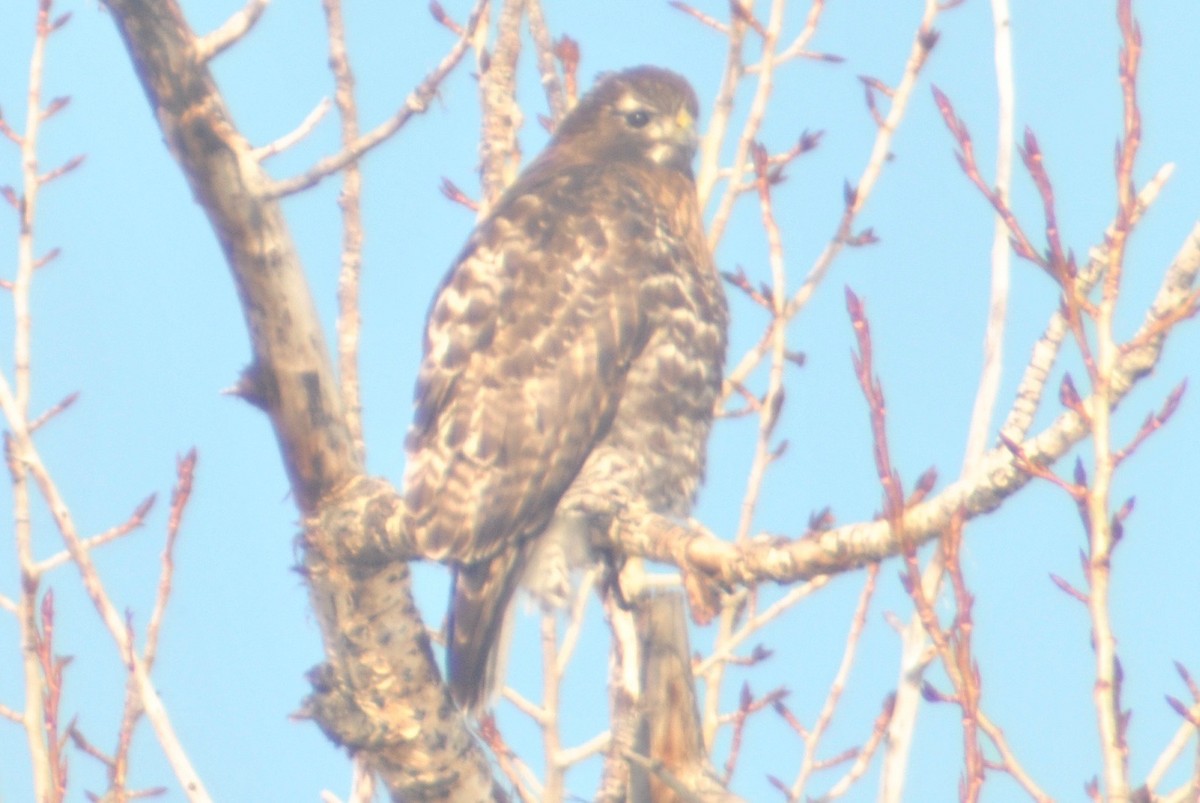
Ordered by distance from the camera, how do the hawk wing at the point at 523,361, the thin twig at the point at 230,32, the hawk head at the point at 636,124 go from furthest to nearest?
the hawk head at the point at 636,124
the hawk wing at the point at 523,361
the thin twig at the point at 230,32

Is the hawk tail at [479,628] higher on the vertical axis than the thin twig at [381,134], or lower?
lower

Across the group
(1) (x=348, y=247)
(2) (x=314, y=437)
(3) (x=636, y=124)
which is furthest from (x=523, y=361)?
(3) (x=636, y=124)

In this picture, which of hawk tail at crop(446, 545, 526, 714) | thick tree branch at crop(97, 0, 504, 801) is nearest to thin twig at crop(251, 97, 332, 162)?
thick tree branch at crop(97, 0, 504, 801)

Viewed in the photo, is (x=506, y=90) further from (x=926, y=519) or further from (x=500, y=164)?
(x=926, y=519)

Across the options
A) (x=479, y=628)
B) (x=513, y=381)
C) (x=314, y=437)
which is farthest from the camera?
(x=513, y=381)

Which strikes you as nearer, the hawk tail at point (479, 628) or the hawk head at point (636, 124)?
Answer: the hawk tail at point (479, 628)

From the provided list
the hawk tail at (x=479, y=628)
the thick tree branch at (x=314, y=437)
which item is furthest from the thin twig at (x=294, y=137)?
the hawk tail at (x=479, y=628)

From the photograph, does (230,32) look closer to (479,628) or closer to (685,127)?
(479,628)

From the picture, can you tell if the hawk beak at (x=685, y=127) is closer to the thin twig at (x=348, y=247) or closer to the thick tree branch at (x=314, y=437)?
the thin twig at (x=348, y=247)
